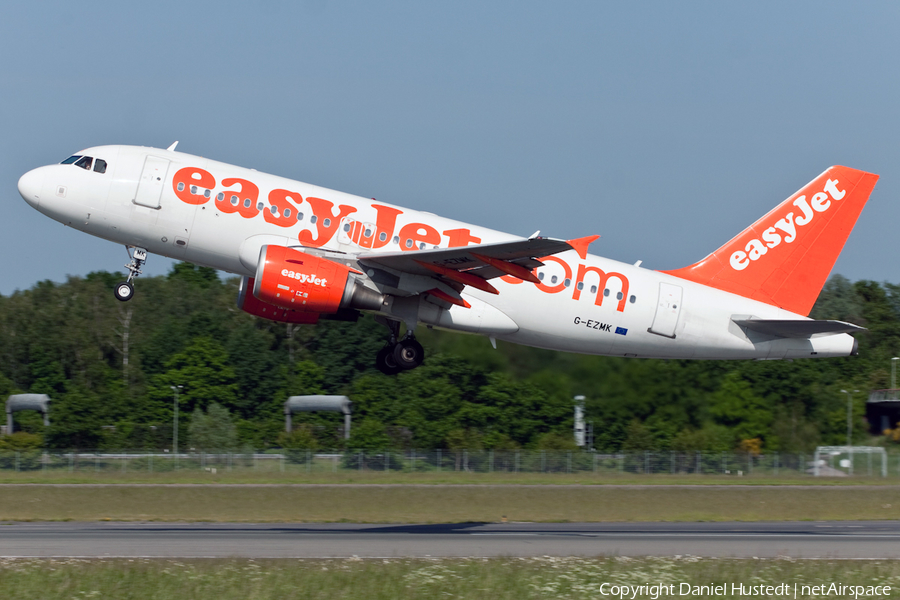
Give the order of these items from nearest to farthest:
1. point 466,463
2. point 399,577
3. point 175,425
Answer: point 399,577, point 466,463, point 175,425

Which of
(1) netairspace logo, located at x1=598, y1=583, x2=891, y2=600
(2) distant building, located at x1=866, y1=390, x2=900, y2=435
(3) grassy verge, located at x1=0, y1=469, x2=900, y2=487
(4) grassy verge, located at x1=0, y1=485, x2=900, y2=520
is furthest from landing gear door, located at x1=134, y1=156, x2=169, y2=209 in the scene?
(2) distant building, located at x1=866, y1=390, x2=900, y2=435

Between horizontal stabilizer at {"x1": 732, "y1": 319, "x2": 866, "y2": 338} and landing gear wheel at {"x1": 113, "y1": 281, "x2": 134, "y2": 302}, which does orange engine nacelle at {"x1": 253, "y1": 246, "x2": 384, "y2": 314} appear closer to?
landing gear wheel at {"x1": 113, "y1": 281, "x2": 134, "y2": 302}

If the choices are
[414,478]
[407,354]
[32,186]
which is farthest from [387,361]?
[414,478]

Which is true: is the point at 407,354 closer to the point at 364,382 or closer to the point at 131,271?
the point at 131,271

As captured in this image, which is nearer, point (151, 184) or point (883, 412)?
point (151, 184)

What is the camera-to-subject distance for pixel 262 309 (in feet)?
98.3

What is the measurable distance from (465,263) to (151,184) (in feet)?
28.1

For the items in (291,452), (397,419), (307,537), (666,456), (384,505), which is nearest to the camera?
(307,537)

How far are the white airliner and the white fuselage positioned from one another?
35 mm

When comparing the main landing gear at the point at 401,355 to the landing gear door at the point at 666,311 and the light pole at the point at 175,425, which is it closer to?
the landing gear door at the point at 666,311

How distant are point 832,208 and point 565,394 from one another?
10328 millimetres

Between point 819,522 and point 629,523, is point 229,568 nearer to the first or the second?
point 629,523

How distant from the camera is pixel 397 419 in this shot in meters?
67.0

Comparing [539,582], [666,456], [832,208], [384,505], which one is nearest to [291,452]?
[384,505]
